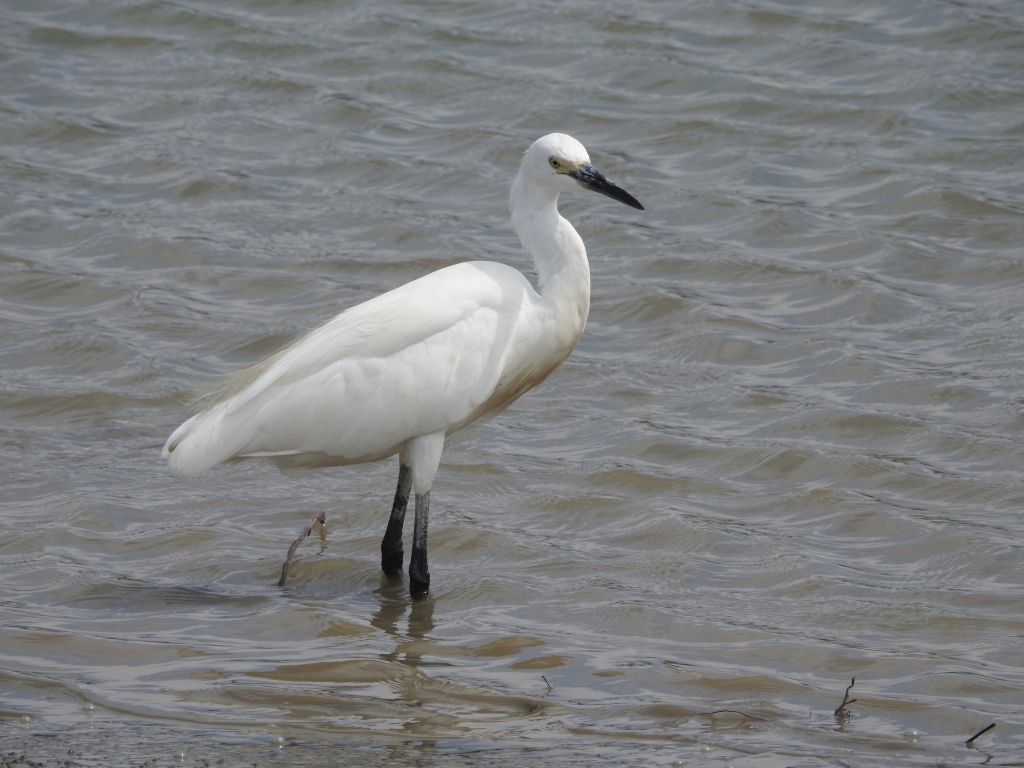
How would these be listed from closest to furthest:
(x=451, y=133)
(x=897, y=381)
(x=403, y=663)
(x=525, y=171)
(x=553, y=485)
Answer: (x=403, y=663) < (x=525, y=171) < (x=553, y=485) < (x=897, y=381) < (x=451, y=133)

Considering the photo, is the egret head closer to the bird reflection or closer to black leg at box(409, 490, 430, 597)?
black leg at box(409, 490, 430, 597)

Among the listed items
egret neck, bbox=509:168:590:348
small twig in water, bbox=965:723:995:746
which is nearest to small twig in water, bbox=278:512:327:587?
egret neck, bbox=509:168:590:348

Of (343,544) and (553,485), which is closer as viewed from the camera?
(343,544)

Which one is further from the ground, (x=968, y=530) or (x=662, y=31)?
(x=662, y=31)

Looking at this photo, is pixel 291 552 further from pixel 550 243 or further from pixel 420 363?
pixel 550 243

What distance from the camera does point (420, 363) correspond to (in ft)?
20.1

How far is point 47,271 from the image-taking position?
9.95 m

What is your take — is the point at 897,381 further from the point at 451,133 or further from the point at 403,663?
the point at 451,133

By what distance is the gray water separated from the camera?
5.07m

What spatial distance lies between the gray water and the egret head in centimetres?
176

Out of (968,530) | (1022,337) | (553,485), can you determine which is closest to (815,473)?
(968,530)

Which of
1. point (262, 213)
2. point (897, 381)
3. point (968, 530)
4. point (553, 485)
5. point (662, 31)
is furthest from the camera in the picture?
point (662, 31)

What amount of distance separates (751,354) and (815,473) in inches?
61.3

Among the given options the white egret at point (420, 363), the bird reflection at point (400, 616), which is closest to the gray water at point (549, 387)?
the bird reflection at point (400, 616)
